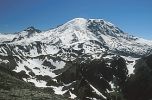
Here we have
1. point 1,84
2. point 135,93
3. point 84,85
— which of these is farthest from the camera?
point 135,93

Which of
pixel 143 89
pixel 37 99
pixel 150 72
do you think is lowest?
pixel 37 99

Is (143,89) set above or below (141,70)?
below

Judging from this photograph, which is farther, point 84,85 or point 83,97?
point 84,85

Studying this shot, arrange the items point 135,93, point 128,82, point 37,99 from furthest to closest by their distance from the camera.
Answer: point 128,82
point 135,93
point 37,99

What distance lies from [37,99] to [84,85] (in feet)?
71.2

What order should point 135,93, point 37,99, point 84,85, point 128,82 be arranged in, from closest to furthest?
point 84,85
point 37,99
point 135,93
point 128,82

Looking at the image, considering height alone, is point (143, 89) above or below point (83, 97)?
above

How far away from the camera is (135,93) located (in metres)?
145

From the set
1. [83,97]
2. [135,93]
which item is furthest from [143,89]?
[83,97]

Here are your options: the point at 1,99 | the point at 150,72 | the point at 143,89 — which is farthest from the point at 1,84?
the point at 150,72

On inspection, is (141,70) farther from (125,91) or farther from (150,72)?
(125,91)

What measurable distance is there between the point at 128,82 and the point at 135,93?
495 inches

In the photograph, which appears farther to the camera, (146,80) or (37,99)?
(146,80)

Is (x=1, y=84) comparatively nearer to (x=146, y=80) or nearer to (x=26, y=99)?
(x=26, y=99)
